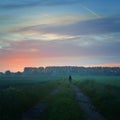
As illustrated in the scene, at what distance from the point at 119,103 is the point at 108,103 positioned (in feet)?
4.54

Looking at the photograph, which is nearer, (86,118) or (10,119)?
(10,119)

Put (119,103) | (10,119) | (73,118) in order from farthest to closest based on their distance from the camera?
(119,103) < (73,118) < (10,119)

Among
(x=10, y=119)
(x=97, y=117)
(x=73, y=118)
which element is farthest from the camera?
(x=97, y=117)

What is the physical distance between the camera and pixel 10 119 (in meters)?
21.1

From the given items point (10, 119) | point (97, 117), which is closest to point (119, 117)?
point (97, 117)

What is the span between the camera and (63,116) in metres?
23.0

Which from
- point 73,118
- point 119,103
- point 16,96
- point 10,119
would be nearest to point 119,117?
point 73,118

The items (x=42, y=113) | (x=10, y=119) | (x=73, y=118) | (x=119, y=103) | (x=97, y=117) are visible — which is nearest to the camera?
(x=10, y=119)

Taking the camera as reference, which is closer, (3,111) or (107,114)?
(3,111)

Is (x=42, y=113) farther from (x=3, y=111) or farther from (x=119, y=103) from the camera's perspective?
(x=119, y=103)

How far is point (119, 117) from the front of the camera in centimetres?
2338

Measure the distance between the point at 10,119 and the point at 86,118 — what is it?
6.01 m

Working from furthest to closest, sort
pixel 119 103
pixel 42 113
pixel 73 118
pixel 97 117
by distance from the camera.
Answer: pixel 119 103 → pixel 42 113 → pixel 97 117 → pixel 73 118

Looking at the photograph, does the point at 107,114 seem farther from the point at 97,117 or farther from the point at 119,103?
the point at 119,103
